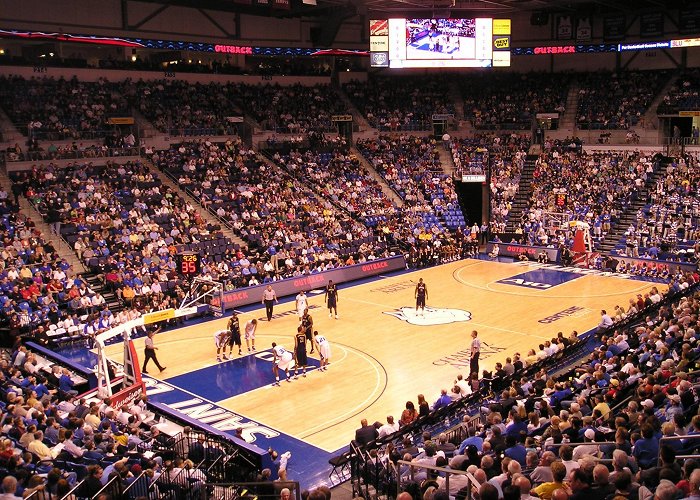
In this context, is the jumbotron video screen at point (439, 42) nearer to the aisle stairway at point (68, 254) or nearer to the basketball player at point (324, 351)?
the aisle stairway at point (68, 254)

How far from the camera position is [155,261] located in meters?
31.2

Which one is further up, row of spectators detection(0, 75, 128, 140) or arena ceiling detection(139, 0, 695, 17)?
arena ceiling detection(139, 0, 695, 17)

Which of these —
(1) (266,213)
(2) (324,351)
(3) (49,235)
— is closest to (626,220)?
(1) (266,213)

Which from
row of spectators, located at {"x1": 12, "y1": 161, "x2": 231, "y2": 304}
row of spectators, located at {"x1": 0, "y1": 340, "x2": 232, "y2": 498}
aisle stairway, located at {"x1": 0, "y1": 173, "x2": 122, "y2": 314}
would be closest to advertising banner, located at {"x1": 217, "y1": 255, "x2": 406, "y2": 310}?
row of spectators, located at {"x1": 12, "y1": 161, "x2": 231, "y2": 304}

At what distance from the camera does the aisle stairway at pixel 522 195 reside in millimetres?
44375

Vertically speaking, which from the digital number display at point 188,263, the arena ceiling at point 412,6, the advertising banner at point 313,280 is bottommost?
the advertising banner at point 313,280

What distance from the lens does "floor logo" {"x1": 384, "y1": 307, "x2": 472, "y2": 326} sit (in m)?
27.6

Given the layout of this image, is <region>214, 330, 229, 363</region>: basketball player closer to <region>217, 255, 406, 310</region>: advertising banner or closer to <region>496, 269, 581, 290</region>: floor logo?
<region>217, 255, 406, 310</region>: advertising banner

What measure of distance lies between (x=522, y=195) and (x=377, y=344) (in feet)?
80.9

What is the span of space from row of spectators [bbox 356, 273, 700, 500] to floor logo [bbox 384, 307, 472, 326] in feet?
23.1

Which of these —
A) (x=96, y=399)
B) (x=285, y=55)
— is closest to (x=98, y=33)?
(x=285, y=55)

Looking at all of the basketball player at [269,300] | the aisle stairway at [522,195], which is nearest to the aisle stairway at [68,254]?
the basketball player at [269,300]

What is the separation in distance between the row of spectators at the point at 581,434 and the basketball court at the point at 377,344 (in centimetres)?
290

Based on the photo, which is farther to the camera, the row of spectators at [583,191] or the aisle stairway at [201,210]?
the row of spectators at [583,191]
